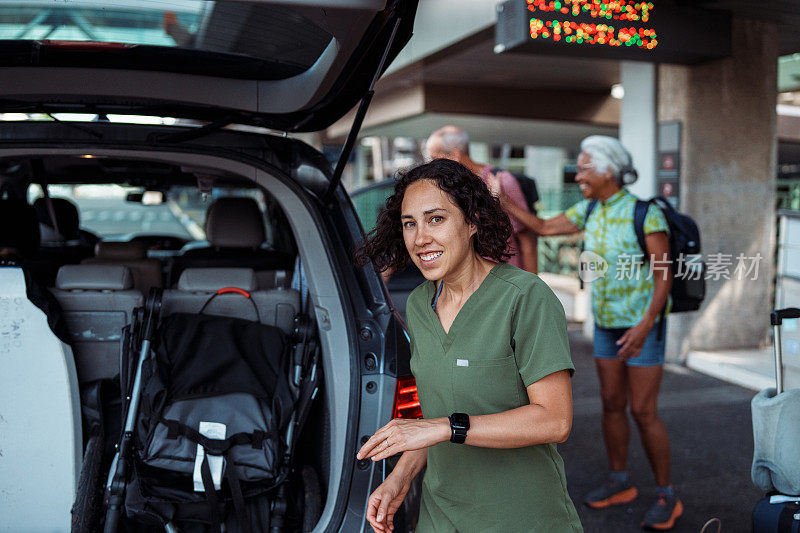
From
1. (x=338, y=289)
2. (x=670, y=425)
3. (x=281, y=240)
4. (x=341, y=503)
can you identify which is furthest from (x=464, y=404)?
(x=281, y=240)

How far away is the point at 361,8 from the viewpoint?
1.55m

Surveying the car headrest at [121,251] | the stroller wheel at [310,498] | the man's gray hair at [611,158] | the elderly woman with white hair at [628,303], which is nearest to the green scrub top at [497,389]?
the stroller wheel at [310,498]

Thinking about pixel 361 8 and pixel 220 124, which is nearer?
pixel 361 8

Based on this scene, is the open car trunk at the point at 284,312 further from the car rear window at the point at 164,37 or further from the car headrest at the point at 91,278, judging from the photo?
the car rear window at the point at 164,37

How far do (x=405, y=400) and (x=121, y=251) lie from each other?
297 centimetres

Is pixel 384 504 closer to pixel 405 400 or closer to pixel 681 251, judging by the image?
pixel 405 400

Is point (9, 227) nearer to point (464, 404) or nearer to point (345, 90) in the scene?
point (345, 90)

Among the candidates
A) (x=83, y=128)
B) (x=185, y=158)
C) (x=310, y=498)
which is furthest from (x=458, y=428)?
(x=83, y=128)

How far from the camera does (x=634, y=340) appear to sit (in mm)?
3629

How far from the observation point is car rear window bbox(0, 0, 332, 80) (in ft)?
6.75

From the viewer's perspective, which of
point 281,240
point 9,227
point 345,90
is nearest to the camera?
point 345,90

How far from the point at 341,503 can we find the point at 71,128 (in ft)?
5.54

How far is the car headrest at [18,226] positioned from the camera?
198 inches

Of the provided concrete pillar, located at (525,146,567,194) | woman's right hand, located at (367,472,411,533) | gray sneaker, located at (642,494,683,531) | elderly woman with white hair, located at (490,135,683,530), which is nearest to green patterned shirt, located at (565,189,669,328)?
elderly woman with white hair, located at (490,135,683,530)
